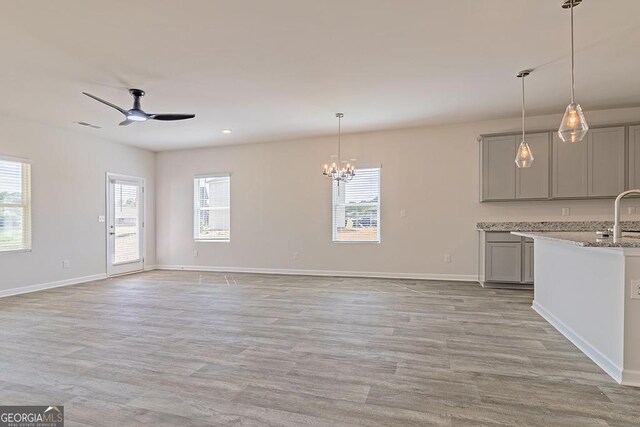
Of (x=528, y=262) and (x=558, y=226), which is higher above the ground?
(x=558, y=226)

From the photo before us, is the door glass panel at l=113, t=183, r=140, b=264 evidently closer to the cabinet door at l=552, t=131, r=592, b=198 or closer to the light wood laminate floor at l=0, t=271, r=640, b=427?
the light wood laminate floor at l=0, t=271, r=640, b=427

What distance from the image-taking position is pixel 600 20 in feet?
9.21

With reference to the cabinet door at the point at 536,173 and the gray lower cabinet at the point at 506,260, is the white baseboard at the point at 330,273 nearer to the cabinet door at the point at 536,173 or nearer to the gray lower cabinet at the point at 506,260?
the gray lower cabinet at the point at 506,260

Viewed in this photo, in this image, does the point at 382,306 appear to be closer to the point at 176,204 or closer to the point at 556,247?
the point at 556,247

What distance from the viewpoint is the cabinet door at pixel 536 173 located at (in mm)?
5316

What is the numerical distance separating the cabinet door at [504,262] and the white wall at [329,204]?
20.5 inches

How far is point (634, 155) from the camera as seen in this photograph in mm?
4902

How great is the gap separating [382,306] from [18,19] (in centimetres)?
452

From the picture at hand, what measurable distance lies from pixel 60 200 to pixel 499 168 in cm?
752

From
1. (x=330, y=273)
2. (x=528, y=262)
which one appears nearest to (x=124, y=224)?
(x=330, y=273)

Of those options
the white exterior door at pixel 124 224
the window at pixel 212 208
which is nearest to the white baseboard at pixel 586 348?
the window at pixel 212 208

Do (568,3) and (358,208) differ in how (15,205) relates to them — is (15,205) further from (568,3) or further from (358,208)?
(568,3)

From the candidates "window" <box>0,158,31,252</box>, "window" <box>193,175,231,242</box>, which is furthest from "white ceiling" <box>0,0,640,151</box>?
"window" <box>193,175,231,242</box>

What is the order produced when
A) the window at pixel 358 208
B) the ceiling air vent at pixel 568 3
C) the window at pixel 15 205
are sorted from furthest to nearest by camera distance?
the window at pixel 358 208, the window at pixel 15 205, the ceiling air vent at pixel 568 3
